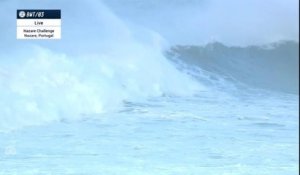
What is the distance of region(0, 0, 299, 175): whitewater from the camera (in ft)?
9.22

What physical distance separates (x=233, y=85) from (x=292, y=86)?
22 centimetres

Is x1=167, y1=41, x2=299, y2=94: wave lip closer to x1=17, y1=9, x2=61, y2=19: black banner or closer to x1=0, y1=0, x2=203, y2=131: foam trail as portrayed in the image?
x1=0, y1=0, x2=203, y2=131: foam trail

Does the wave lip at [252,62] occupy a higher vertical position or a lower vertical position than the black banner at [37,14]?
lower

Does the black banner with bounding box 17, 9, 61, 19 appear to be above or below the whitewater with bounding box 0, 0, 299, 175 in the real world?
above

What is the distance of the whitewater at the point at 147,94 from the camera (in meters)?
2.81

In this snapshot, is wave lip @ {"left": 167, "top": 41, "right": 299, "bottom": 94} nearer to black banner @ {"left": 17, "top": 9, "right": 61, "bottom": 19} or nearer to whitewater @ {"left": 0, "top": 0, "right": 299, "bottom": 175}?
whitewater @ {"left": 0, "top": 0, "right": 299, "bottom": 175}

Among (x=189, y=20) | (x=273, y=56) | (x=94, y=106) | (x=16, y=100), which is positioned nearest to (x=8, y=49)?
(x=16, y=100)

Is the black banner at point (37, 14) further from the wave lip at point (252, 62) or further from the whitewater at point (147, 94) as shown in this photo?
the wave lip at point (252, 62)

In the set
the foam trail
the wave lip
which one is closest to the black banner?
the foam trail

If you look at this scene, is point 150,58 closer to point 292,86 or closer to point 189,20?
point 189,20

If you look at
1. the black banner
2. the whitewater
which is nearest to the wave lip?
the whitewater

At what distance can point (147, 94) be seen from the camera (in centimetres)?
288

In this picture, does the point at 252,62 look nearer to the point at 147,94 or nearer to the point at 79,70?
the point at 147,94

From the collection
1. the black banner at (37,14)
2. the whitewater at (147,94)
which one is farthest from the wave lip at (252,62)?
the black banner at (37,14)
